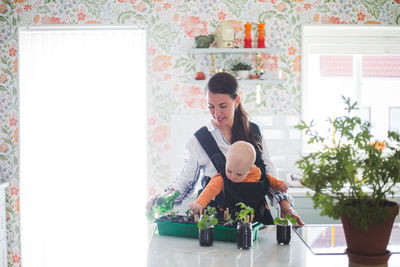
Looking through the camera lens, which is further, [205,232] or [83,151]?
[83,151]

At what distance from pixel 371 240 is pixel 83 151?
301 cm

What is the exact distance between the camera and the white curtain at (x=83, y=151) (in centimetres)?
399

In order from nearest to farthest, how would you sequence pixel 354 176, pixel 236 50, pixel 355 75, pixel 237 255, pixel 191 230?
pixel 354 176
pixel 237 255
pixel 191 230
pixel 236 50
pixel 355 75

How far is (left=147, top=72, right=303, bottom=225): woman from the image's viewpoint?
94.3 inches

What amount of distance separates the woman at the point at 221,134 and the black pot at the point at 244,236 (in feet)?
2.25

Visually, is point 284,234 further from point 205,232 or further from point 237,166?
point 237,166

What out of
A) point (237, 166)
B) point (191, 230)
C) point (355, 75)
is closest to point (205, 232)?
point (191, 230)

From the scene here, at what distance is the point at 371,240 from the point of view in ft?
4.77

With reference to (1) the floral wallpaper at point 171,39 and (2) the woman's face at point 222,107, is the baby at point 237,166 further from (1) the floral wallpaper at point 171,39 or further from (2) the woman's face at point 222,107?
(1) the floral wallpaper at point 171,39

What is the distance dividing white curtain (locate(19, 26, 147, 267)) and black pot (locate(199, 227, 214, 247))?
2326 mm

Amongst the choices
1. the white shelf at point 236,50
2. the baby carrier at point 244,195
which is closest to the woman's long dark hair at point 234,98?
the baby carrier at point 244,195

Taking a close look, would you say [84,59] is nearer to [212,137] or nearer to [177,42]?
[177,42]

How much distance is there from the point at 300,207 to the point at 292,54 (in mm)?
1320

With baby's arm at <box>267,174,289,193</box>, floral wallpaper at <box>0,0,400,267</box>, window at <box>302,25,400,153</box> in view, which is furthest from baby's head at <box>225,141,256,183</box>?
window at <box>302,25,400,153</box>
